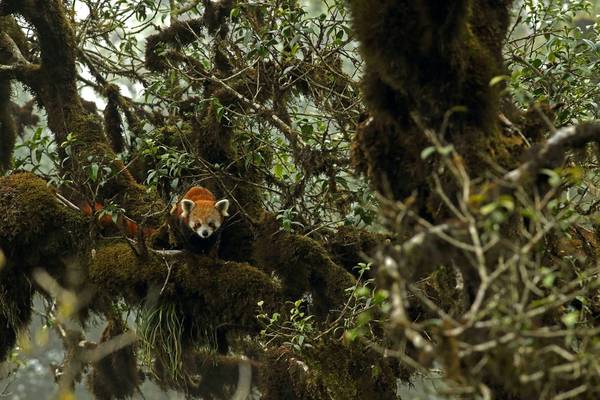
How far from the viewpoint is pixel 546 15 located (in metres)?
6.79

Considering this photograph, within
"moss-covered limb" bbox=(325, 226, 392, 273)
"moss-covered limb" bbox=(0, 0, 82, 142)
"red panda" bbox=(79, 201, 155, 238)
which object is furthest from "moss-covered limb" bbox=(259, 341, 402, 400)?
"moss-covered limb" bbox=(0, 0, 82, 142)

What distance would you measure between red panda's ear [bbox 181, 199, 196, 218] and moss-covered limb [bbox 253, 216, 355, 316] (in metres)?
1.02

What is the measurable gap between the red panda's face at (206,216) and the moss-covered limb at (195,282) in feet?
3.13

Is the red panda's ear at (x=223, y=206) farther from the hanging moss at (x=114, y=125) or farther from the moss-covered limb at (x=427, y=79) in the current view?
the moss-covered limb at (x=427, y=79)

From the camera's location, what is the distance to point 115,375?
27.5 feet

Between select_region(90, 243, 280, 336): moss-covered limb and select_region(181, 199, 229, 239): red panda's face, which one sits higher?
select_region(181, 199, 229, 239): red panda's face

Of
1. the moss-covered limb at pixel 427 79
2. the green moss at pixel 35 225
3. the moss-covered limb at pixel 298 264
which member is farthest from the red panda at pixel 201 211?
the moss-covered limb at pixel 427 79

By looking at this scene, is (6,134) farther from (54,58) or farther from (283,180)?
(283,180)

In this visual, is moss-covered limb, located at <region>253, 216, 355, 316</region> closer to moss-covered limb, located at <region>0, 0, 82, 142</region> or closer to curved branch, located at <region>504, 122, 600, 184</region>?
moss-covered limb, located at <region>0, 0, 82, 142</region>

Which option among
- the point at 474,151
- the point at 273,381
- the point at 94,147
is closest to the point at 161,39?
the point at 94,147

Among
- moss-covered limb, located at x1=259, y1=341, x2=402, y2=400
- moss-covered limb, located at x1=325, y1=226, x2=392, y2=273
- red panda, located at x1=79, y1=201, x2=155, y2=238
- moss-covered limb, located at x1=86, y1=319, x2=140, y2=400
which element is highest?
red panda, located at x1=79, y1=201, x2=155, y2=238

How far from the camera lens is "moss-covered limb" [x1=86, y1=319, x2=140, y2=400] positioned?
830 centimetres

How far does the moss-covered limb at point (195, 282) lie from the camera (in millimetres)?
5965

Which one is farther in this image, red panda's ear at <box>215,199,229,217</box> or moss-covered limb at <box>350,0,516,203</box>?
red panda's ear at <box>215,199,229,217</box>
